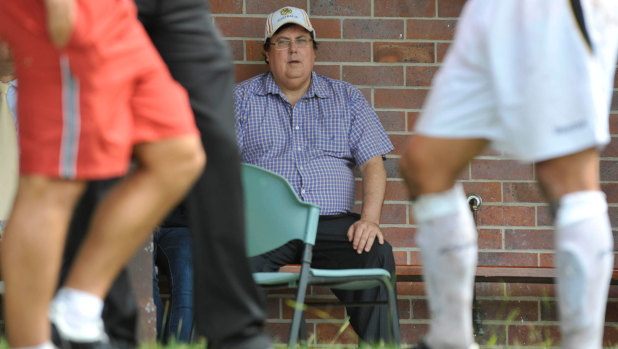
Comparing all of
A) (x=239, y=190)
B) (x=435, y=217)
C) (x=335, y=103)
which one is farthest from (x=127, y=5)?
(x=335, y=103)

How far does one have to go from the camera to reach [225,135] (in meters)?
1.95

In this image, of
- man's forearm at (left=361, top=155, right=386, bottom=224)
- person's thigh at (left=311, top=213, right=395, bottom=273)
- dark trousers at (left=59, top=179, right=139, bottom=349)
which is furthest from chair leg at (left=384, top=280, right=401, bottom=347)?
dark trousers at (left=59, top=179, right=139, bottom=349)

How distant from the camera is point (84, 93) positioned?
58.5 inches

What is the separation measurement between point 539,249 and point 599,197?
2.41 meters

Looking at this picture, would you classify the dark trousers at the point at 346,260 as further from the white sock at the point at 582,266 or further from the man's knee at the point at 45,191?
the man's knee at the point at 45,191

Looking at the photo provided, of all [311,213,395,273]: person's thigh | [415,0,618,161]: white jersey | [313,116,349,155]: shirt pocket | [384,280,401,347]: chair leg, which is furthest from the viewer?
[313,116,349,155]: shirt pocket

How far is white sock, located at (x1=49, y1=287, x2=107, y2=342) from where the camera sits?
152 centimetres

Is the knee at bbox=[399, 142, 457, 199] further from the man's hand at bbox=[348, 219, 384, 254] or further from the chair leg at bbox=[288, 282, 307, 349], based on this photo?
the man's hand at bbox=[348, 219, 384, 254]

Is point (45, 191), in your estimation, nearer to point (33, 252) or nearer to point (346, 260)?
point (33, 252)

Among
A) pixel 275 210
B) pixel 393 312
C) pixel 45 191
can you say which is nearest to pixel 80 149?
pixel 45 191

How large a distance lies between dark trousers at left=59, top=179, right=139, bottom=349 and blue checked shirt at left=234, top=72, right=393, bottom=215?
193 centimetres

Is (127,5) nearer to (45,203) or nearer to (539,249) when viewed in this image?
(45,203)

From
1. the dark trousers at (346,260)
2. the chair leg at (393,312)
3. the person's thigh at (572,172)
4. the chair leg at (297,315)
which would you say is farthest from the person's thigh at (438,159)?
the dark trousers at (346,260)

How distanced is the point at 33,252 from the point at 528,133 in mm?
922
